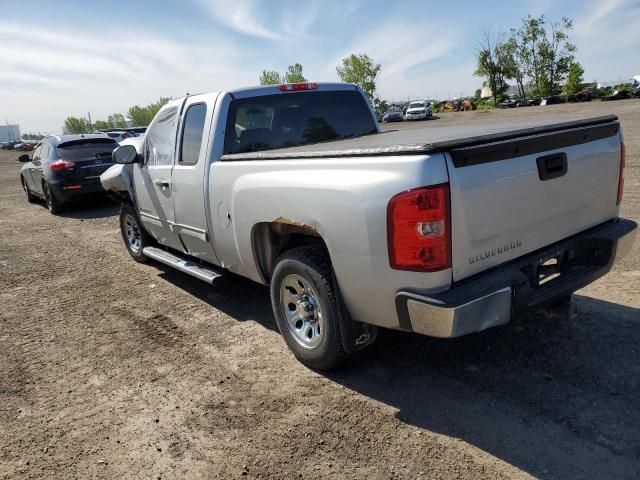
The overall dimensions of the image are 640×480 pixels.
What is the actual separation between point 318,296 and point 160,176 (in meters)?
2.57

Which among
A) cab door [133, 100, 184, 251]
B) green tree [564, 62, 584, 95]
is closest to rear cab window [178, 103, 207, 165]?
cab door [133, 100, 184, 251]

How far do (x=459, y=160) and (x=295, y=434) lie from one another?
180 cm

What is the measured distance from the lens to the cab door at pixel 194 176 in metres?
4.28

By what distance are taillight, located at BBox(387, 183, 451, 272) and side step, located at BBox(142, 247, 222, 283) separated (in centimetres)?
227

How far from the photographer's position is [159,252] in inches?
222

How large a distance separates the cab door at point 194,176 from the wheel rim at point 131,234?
6.25 ft

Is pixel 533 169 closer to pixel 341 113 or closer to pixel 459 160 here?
pixel 459 160

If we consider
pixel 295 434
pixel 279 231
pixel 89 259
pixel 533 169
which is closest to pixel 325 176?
pixel 279 231

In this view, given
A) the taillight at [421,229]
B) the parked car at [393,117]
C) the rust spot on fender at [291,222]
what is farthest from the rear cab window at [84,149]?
the parked car at [393,117]

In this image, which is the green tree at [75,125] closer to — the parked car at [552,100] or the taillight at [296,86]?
the parked car at [552,100]

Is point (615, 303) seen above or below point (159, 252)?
below

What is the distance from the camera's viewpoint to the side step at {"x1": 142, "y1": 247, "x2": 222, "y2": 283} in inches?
177

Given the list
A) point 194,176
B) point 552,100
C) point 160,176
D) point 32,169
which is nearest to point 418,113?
point 552,100

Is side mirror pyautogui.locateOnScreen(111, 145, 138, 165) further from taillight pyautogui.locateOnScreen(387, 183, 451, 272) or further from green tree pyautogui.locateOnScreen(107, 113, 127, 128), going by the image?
green tree pyautogui.locateOnScreen(107, 113, 127, 128)
